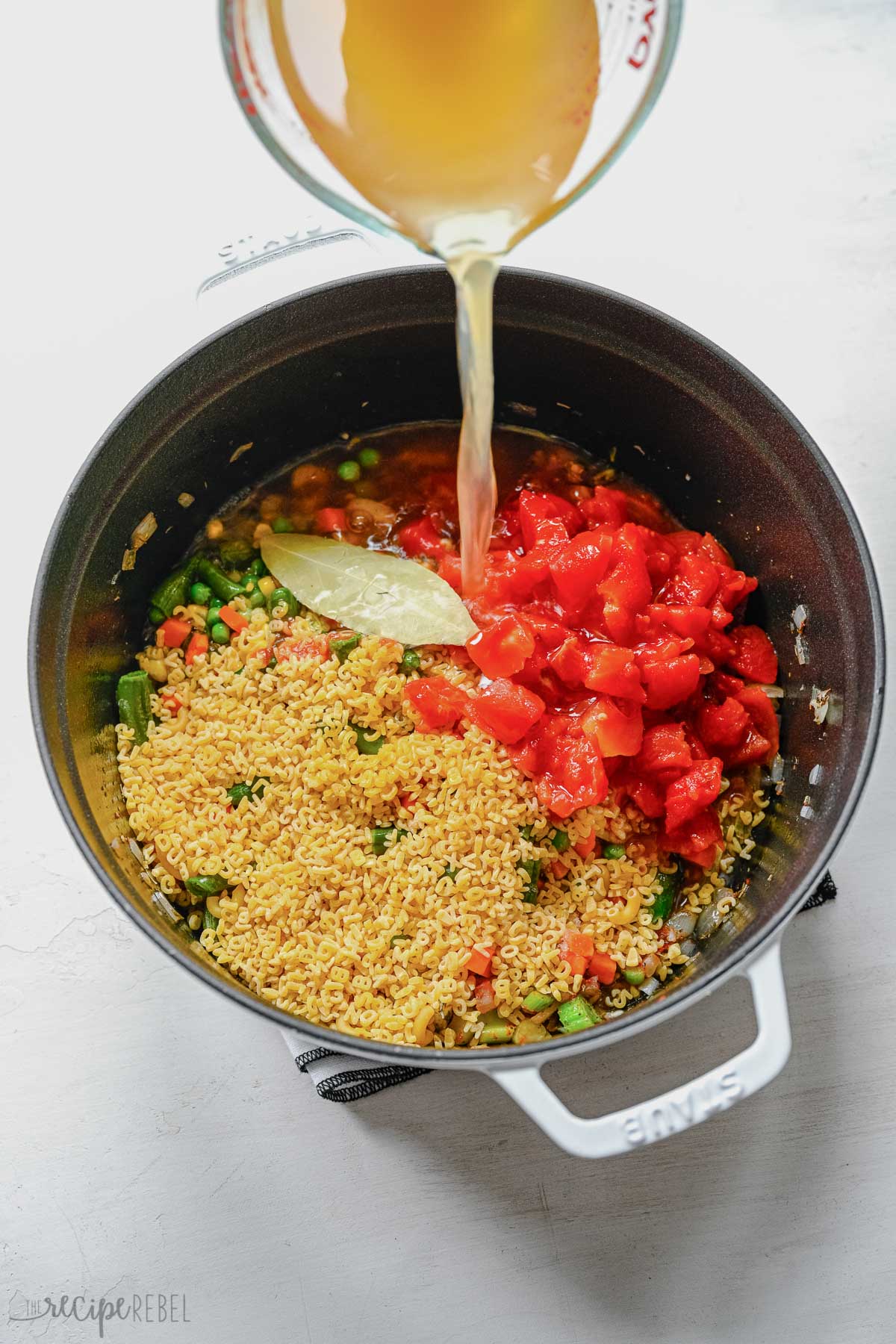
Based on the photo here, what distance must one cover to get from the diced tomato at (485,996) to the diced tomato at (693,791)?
0.47m

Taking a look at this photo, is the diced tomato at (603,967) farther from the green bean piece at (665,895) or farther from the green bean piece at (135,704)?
the green bean piece at (135,704)

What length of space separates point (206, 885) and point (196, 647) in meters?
0.52

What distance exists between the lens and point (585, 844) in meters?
2.11

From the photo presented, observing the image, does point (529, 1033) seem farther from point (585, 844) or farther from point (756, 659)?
point (756, 659)

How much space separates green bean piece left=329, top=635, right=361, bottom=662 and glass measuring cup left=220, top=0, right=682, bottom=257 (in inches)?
33.1

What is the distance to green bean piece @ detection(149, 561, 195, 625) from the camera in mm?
2369

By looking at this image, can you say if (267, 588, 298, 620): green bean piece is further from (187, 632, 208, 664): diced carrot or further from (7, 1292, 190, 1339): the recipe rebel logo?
(7, 1292, 190, 1339): the recipe rebel logo

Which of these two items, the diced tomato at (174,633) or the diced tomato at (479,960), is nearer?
the diced tomato at (479,960)

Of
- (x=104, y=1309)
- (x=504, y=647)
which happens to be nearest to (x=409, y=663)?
(x=504, y=647)

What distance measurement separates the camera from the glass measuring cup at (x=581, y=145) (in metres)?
1.52

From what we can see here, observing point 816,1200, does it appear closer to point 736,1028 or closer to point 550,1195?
point 736,1028

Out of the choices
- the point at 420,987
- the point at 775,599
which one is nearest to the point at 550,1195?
the point at 420,987

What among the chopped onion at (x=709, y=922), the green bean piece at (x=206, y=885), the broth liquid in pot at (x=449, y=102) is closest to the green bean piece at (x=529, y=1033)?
the chopped onion at (x=709, y=922)

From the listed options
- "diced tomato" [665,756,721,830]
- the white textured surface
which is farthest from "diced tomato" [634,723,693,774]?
the white textured surface
